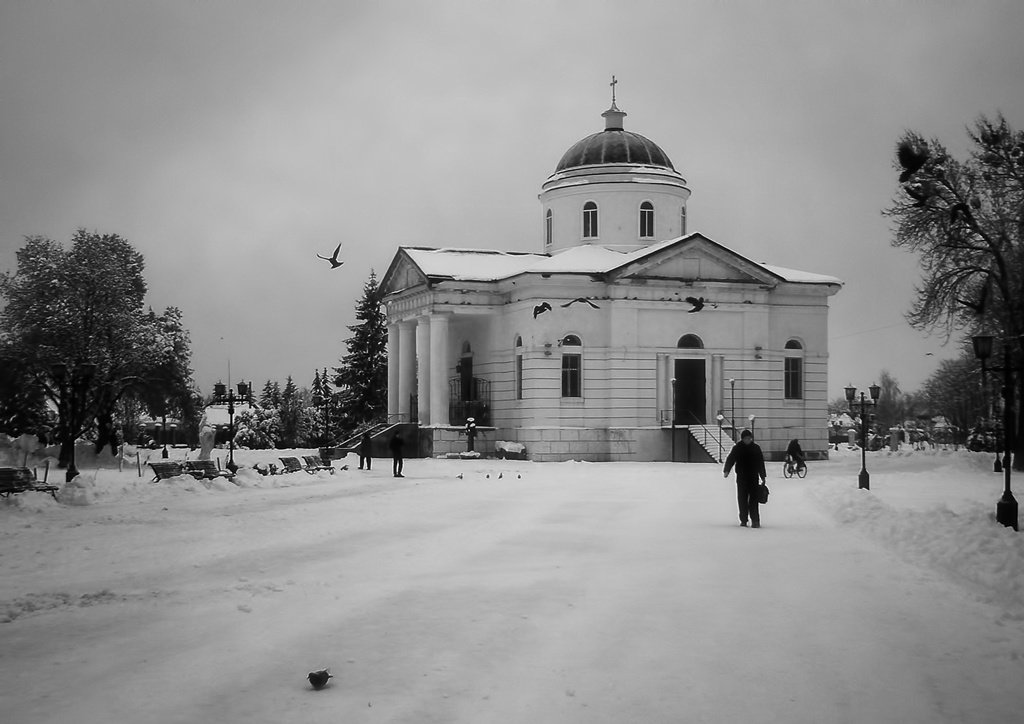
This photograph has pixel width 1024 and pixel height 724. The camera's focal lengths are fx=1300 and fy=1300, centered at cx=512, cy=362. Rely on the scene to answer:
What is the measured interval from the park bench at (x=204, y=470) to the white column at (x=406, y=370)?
22815 mm

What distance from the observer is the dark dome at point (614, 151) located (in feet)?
179

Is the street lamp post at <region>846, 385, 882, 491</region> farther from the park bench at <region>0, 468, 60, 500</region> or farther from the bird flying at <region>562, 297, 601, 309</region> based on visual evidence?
the park bench at <region>0, 468, 60, 500</region>

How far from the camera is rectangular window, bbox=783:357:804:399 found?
50.8m

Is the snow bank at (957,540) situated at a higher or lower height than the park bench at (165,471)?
lower

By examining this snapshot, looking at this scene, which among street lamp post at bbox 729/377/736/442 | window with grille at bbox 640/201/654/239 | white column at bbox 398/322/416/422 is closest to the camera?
street lamp post at bbox 729/377/736/442

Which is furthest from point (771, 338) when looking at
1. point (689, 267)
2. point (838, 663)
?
point (838, 663)

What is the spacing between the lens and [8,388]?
45.7m

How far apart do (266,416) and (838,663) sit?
79.7 metres

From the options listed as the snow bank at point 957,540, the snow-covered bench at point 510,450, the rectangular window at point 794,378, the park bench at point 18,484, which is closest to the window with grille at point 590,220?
the rectangular window at point 794,378

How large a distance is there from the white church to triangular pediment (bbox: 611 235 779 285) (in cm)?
5

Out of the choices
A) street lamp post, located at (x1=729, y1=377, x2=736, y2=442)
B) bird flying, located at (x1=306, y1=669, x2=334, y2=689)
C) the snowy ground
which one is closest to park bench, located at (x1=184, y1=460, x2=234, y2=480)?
the snowy ground

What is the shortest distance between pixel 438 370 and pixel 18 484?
2610 centimetres

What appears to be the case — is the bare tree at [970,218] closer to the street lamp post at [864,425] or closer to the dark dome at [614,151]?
the street lamp post at [864,425]

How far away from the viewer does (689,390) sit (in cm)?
4906
